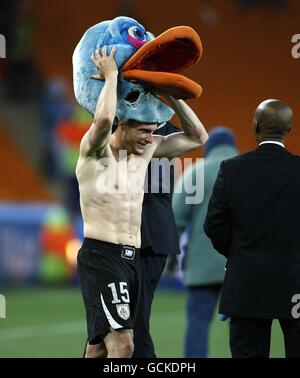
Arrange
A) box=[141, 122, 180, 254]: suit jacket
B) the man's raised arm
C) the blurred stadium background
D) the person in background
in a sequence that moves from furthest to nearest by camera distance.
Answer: the blurred stadium background < the person in background < box=[141, 122, 180, 254]: suit jacket < the man's raised arm

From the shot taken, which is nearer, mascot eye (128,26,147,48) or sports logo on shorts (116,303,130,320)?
sports logo on shorts (116,303,130,320)

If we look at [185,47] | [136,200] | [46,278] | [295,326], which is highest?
[185,47]

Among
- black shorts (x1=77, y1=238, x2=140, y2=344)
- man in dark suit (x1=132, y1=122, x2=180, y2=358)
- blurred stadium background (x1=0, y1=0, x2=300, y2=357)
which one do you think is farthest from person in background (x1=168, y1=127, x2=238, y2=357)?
blurred stadium background (x1=0, y1=0, x2=300, y2=357)

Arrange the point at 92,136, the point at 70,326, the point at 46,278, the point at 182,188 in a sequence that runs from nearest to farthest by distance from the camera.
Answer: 1. the point at 92,136
2. the point at 182,188
3. the point at 70,326
4. the point at 46,278

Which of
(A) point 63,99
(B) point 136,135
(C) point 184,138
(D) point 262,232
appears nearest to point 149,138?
(B) point 136,135

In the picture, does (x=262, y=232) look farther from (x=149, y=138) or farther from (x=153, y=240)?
(x=153, y=240)

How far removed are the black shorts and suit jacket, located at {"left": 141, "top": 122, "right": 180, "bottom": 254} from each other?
1.69ft

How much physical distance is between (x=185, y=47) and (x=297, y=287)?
1231 millimetres

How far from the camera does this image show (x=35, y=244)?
1169cm

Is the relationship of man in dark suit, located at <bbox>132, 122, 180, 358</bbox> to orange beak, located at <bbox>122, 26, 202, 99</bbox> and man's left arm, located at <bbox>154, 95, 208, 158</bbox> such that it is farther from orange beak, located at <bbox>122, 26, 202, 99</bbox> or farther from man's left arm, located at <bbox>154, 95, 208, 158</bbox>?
orange beak, located at <bbox>122, 26, 202, 99</bbox>

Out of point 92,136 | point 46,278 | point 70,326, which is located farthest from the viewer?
point 46,278

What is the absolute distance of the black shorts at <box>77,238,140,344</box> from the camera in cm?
447

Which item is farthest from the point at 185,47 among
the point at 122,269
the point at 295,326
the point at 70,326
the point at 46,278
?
the point at 46,278

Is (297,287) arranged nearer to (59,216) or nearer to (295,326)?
(295,326)
